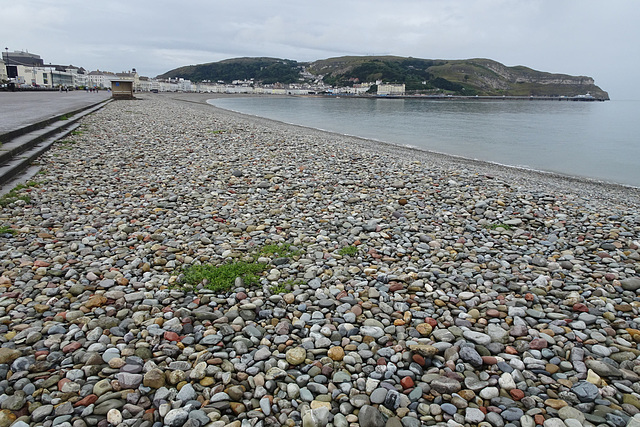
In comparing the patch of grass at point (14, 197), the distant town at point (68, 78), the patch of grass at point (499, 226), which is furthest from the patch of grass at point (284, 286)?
the distant town at point (68, 78)

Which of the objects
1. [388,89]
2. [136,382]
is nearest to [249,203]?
[136,382]

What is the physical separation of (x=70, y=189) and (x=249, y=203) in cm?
370

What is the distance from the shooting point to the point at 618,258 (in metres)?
5.36

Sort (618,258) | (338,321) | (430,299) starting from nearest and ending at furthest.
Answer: (338,321)
(430,299)
(618,258)

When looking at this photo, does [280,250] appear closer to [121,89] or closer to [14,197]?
[14,197]

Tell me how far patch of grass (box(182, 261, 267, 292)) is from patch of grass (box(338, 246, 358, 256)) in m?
1.15

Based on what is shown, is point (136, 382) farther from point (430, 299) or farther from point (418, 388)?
point (430, 299)

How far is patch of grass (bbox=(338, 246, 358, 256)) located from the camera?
17.8 feet

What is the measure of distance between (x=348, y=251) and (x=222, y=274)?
5.96 feet

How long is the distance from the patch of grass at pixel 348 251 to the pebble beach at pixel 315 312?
0.10 feet

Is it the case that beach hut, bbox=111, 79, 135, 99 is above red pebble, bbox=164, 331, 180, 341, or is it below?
above

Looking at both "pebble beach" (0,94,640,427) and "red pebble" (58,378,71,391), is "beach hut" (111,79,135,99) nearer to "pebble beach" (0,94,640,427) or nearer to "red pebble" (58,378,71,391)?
"pebble beach" (0,94,640,427)

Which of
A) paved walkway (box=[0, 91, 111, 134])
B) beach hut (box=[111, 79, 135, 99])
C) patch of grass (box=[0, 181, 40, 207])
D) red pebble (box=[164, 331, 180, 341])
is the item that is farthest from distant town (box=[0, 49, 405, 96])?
red pebble (box=[164, 331, 180, 341])

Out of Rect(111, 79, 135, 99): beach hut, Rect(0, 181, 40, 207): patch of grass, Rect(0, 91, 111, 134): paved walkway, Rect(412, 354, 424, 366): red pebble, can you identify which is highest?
Rect(111, 79, 135, 99): beach hut
